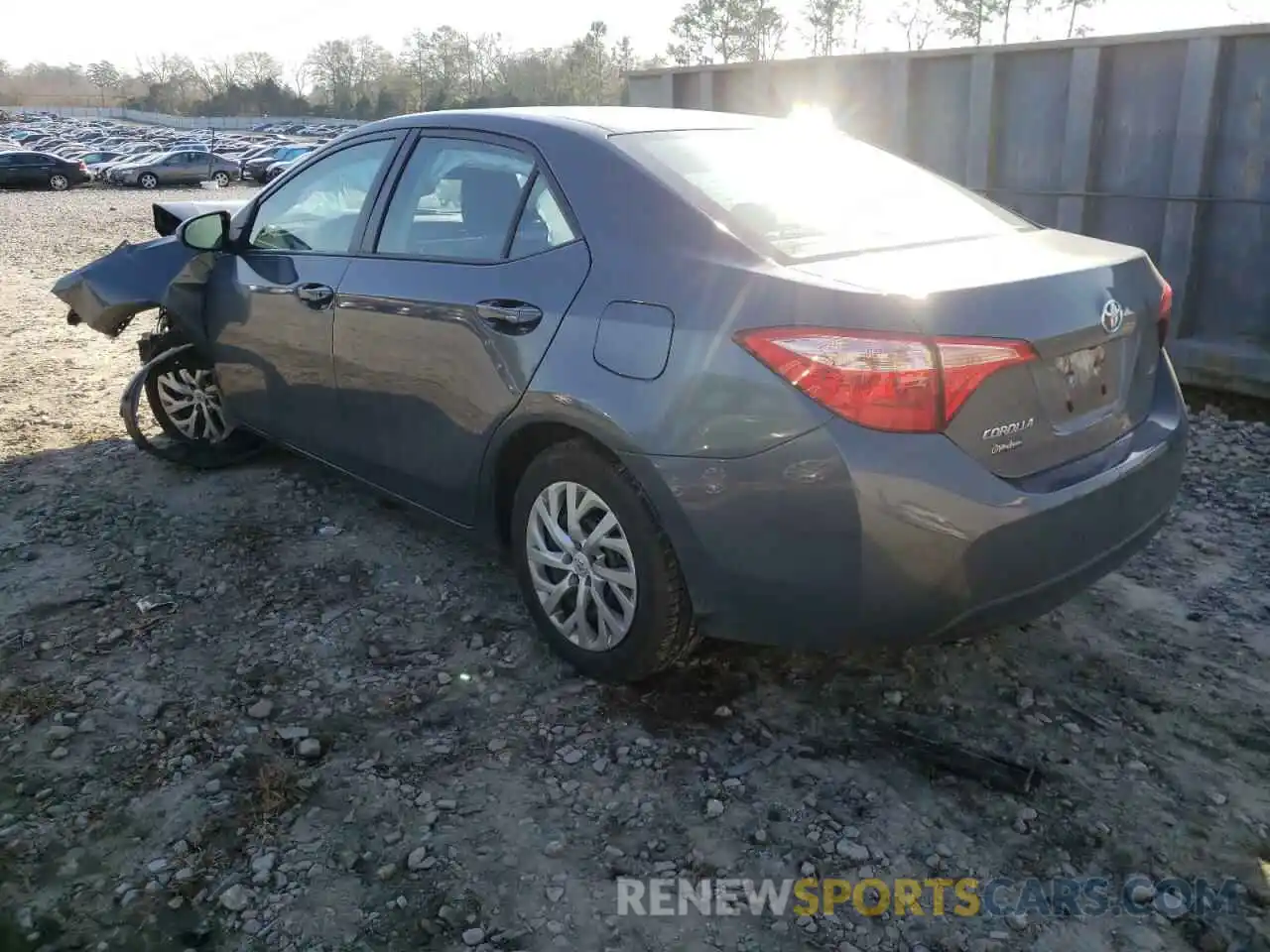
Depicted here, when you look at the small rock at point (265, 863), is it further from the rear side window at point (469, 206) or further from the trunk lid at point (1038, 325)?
the trunk lid at point (1038, 325)

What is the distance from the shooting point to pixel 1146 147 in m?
6.12

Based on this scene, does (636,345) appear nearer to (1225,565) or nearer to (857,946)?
(857,946)

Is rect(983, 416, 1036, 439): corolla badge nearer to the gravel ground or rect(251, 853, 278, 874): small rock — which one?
the gravel ground

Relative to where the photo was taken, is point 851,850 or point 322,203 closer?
point 851,850

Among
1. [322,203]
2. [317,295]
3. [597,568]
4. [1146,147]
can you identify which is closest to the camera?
[597,568]

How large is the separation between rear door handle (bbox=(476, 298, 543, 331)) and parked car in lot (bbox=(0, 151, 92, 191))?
36.9m

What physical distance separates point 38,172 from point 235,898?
37897 millimetres

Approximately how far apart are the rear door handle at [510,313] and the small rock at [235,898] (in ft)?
5.55

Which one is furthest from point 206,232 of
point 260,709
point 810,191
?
point 810,191

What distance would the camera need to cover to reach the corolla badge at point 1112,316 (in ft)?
9.19

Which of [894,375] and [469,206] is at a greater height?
[469,206]

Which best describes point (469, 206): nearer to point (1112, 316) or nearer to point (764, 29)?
point (1112, 316)

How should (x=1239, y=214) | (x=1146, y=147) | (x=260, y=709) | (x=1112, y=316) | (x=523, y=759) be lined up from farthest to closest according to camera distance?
(x=1146, y=147), (x=1239, y=214), (x=260, y=709), (x=523, y=759), (x=1112, y=316)

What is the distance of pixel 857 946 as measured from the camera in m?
2.31
